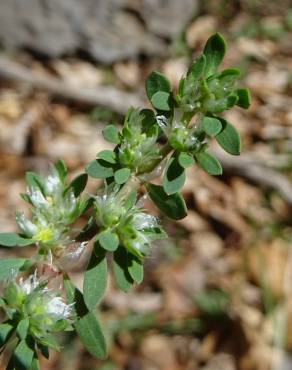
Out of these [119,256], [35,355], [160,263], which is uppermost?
[119,256]

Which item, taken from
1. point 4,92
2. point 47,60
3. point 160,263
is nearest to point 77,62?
point 47,60

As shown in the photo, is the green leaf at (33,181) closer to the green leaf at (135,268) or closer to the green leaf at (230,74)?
the green leaf at (135,268)

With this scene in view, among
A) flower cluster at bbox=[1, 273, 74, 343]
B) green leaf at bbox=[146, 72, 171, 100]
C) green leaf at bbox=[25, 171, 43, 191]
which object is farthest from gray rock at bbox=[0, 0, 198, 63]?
flower cluster at bbox=[1, 273, 74, 343]

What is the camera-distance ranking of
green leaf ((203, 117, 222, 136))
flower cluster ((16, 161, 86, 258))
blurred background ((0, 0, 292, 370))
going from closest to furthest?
green leaf ((203, 117, 222, 136)) → flower cluster ((16, 161, 86, 258)) → blurred background ((0, 0, 292, 370))

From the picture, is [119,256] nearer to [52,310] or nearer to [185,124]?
[52,310]

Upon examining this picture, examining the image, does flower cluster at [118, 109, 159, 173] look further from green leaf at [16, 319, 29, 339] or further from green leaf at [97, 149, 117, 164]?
green leaf at [16, 319, 29, 339]

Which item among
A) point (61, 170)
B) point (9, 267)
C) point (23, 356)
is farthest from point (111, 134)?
point (23, 356)

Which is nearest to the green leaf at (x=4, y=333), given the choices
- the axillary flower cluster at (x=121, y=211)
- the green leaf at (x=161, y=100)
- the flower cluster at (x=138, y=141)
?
the axillary flower cluster at (x=121, y=211)
